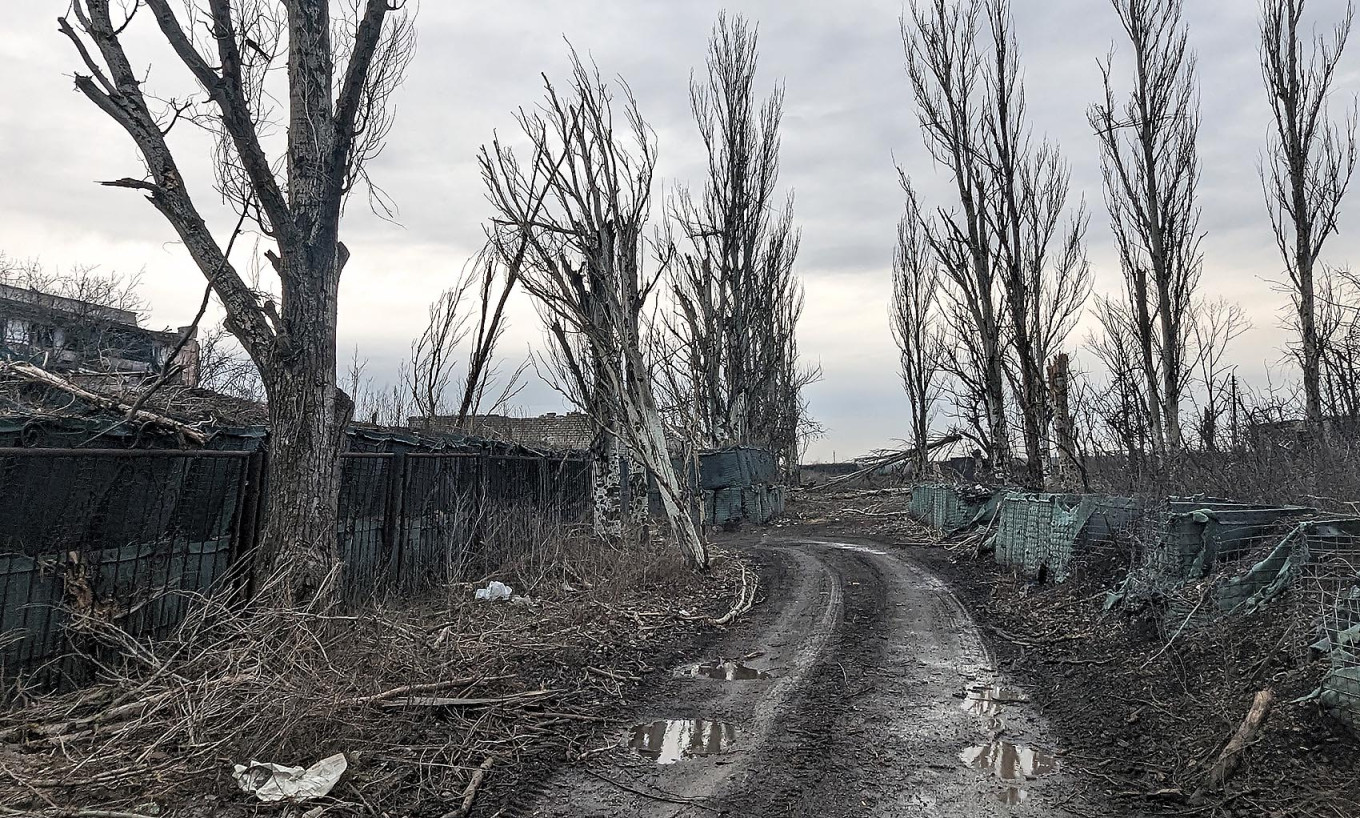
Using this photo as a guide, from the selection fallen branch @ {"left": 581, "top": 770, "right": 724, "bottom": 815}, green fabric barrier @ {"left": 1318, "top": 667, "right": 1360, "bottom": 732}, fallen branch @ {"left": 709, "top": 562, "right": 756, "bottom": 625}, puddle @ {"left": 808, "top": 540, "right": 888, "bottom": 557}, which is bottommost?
fallen branch @ {"left": 581, "top": 770, "right": 724, "bottom": 815}

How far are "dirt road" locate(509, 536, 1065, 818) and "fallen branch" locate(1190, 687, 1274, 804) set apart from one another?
2.05ft

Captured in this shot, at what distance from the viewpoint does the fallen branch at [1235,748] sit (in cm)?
369

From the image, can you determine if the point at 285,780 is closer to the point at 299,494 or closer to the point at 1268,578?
the point at 299,494

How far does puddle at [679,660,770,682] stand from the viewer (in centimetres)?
600

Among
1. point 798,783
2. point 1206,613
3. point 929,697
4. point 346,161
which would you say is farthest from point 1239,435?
point 346,161

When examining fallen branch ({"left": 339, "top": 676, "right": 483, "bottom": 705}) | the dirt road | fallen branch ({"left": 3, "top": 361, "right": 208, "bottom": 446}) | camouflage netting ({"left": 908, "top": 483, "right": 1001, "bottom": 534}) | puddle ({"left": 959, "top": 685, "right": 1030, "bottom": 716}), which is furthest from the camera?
camouflage netting ({"left": 908, "top": 483, "right": 1001, "bottom": 534})

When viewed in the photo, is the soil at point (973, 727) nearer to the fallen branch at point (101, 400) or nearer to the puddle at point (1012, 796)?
the puddle at point (1012, 796)

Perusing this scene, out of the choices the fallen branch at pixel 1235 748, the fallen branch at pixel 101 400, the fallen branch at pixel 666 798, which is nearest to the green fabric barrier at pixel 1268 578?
the fallen branch at pixel 1235 748

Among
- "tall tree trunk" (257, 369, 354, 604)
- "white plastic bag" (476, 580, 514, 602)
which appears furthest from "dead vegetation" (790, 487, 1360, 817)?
"tall tree trunk" (257, 369, 354, 604)

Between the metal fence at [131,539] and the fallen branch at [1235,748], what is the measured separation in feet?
18.5

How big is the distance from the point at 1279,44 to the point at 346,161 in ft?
59.5

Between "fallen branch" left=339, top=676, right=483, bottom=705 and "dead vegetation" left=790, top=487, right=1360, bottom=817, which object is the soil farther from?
"fallen branch" left=339, top=676, right=483, bottom=705

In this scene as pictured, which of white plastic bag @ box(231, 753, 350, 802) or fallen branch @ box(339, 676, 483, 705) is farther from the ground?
fallen branch @ box(339, 676, 483, 705)

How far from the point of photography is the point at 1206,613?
214 inches
